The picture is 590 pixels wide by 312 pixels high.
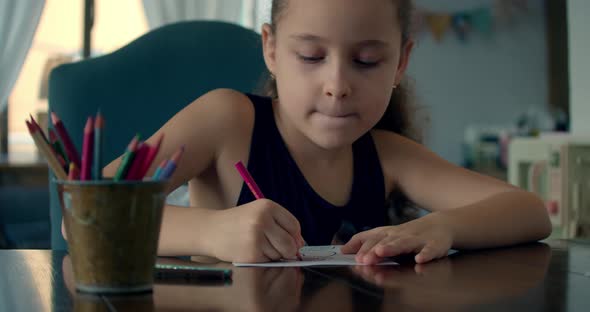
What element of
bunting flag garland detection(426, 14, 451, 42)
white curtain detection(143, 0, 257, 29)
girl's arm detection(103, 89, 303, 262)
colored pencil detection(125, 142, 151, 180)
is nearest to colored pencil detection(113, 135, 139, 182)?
colored pencil detection(125, 142, 151, 180)

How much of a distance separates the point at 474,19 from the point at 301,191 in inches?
204

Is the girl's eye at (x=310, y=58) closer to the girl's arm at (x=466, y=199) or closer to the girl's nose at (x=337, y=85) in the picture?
the girl's nose at (x=337, y=85)

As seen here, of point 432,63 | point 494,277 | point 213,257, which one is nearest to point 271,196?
point 213,257

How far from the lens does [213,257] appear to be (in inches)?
38.1

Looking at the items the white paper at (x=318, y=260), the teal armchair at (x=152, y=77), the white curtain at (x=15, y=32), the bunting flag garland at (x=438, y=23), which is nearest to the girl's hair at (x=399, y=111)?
the teal armchair at (x=152, y=77)

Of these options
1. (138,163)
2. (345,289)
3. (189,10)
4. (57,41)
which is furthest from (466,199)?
(57,41)

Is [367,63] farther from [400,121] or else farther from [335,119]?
[400,121]

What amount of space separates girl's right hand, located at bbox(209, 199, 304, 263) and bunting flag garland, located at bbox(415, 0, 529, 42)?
525 centimetres

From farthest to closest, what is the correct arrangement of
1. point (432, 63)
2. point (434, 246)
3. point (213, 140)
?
point (432, 63) < point (213, 140) < point (434, 246)

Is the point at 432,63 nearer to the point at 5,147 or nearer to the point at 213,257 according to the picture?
the point at 5,147

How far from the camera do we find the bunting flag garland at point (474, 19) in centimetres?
606

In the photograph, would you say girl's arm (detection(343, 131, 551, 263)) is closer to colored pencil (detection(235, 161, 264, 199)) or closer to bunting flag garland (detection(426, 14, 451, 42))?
colored pencil (detection(235, 161, 264, 199))

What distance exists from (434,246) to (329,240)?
1.27 ft

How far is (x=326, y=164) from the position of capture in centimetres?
136
